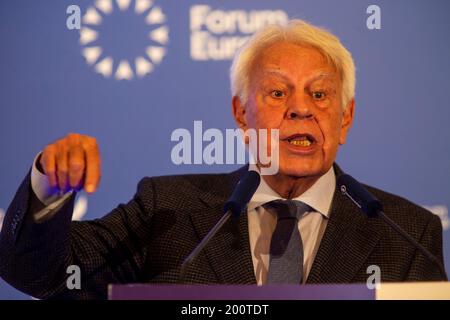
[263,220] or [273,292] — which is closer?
[273,292]

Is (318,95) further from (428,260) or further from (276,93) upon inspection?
(428,260)

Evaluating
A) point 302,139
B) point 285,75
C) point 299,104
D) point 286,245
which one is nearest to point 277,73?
point 285,75

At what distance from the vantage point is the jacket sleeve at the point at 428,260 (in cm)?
227

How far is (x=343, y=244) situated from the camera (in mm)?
2361

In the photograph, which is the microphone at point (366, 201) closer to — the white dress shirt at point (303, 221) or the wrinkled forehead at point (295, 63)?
the white dress shirt at point (303, 221)

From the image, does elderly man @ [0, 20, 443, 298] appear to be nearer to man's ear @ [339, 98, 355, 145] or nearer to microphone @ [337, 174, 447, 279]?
man's ear @ [339, 98, 355, 145]

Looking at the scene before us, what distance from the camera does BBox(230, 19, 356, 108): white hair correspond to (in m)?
2.59

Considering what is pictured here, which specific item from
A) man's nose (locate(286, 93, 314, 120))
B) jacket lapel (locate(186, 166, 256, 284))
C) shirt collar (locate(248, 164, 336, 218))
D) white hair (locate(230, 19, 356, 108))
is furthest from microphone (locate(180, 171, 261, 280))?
white hair (locate(230, 19, 356, 108))

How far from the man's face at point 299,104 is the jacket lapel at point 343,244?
0.17 metres

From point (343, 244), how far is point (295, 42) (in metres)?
0.69

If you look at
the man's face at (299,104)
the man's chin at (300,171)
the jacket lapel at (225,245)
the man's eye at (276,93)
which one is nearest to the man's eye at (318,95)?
the man's face at (299,104)

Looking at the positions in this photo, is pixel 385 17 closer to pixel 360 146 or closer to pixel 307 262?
pixel 360 146

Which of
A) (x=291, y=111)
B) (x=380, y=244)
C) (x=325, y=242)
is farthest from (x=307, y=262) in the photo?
(x=291, y=111)
